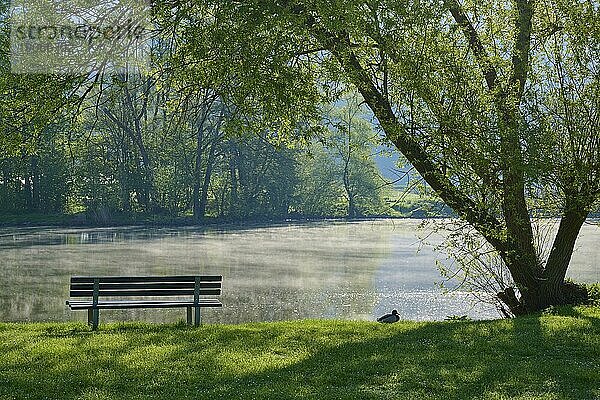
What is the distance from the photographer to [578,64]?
44.6 ft

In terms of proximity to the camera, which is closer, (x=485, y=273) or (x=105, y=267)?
(x=485, y=273)

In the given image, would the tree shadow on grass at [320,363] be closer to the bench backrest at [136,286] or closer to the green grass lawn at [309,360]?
the green grass lawn at [309,360]

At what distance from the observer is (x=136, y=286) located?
1314 centimetres

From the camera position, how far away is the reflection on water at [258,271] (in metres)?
17.5

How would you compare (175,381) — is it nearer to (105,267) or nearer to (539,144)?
(539,144)

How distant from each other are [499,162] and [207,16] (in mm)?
5401

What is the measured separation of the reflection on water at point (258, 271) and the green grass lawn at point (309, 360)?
4.47 metres

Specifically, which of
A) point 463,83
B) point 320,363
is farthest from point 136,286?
point 463,83

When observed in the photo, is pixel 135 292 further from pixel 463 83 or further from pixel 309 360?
pixel 463 83

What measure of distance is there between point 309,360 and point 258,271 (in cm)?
1549

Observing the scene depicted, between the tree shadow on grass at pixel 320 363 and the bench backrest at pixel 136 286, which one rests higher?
the bench backrest at pixel 136 286

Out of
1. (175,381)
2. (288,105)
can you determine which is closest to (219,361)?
(175,381)

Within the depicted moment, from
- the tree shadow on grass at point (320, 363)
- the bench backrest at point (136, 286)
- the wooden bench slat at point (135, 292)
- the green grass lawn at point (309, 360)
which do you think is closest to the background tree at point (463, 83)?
the green grass lawn at point (309, 360)

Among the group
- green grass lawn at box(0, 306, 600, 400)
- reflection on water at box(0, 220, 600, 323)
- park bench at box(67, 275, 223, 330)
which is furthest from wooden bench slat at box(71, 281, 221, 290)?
reflection on water at box(0, 220, 600, 323)
